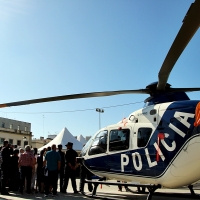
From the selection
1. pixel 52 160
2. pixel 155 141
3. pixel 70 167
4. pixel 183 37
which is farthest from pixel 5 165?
pixel 183 37

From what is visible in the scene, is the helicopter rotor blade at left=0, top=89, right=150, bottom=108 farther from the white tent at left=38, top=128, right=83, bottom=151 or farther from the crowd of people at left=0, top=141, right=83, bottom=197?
the white tent at left=38, top=128, right=83, bottom=151

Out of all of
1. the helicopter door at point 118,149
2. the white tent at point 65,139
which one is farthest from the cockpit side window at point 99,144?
the white tent at point 65,139

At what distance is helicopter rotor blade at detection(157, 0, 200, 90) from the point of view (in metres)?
4.28

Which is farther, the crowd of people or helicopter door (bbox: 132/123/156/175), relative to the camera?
the crowd of people

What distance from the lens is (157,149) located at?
24.2 feet

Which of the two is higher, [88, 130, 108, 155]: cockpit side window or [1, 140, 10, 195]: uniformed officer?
[88, 130, 108, 155]: cockpit side window

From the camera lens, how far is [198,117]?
22.6 ft

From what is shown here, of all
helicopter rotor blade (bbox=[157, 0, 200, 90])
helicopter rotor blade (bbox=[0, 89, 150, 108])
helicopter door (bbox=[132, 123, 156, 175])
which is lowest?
helicopter door (bbox=[132, 123, 156, 175])

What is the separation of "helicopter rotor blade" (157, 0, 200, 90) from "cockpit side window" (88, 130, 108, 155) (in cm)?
289

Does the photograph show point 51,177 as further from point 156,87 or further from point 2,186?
point 156,87

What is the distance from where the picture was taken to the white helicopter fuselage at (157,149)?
22.9 ft

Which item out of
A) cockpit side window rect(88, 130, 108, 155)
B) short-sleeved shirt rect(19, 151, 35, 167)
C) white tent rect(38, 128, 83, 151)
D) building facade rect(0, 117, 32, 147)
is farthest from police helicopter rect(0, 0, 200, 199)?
building facade rect(0, 117, 32, 147)

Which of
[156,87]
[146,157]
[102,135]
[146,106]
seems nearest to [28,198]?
[102,135]

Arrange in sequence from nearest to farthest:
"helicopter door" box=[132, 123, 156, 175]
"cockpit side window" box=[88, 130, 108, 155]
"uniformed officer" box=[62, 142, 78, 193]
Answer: "helicopter door" box=[132, 123, 156, 175] → "cockpit side window" box=[88, 130, 108, 155] → "uniformed officer" box=[62, 142, 78, 193]
